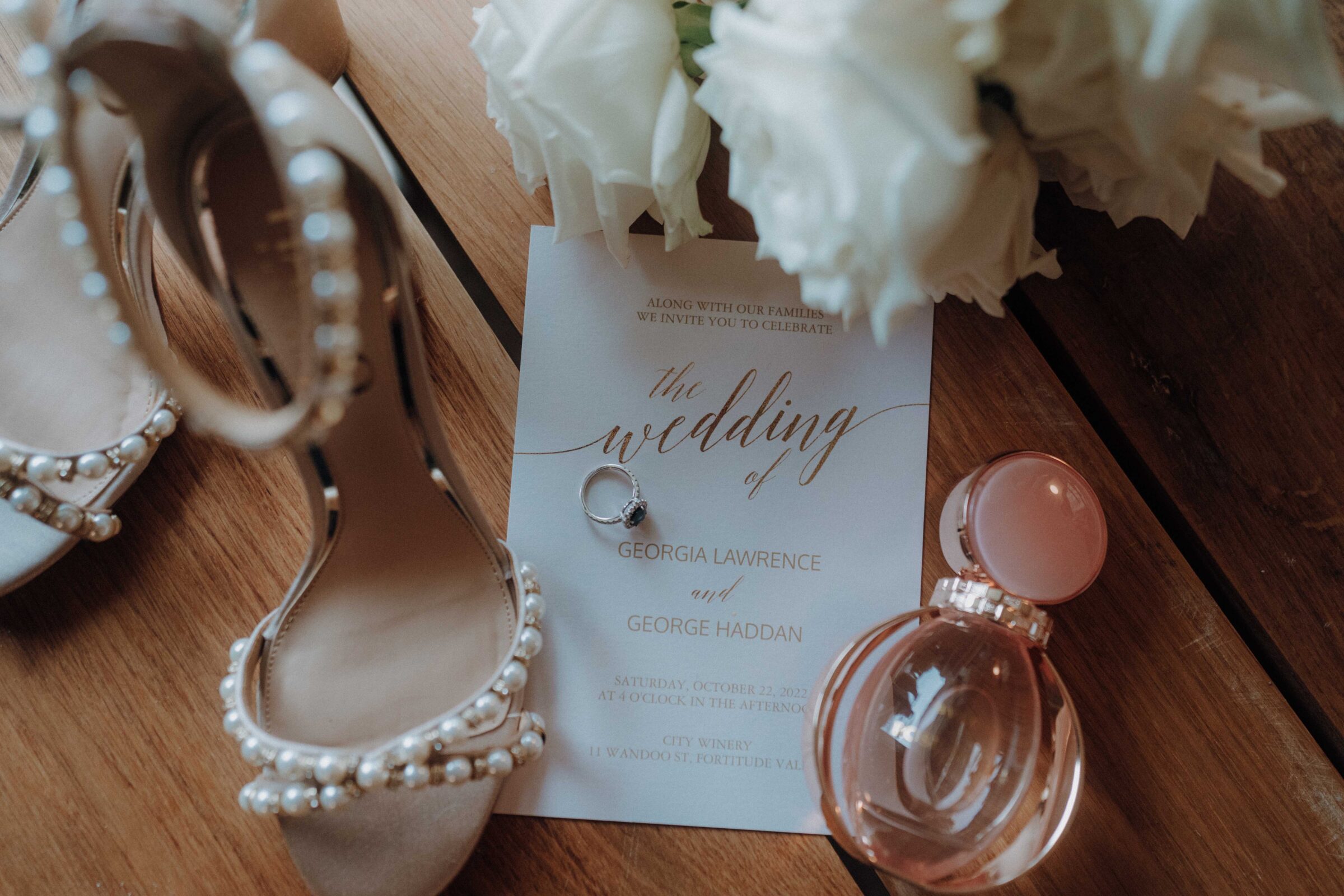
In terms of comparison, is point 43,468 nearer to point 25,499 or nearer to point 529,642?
point 25,499

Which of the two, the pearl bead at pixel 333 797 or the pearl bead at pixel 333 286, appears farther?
the pearl bead at pixel 333 797

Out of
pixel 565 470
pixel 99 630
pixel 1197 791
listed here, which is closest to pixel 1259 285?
pixel 1197 791

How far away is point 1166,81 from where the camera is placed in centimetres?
22

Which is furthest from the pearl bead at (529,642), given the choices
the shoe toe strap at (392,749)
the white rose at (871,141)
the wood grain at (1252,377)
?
the wood grain at (1252,377)

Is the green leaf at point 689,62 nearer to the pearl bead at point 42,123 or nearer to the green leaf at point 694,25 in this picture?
the green leaf at point 694,25

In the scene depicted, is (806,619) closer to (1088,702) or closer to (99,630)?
(1088,702)

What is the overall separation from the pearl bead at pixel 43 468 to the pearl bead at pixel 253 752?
16 cm

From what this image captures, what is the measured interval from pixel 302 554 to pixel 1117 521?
0.42 meters

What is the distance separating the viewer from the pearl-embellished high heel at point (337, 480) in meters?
0.25

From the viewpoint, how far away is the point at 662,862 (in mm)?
391

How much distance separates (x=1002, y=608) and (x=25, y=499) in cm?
45

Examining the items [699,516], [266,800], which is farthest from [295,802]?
[699,516]

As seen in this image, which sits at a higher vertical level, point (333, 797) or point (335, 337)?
point (335, 337)

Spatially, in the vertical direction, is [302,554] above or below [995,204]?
below
